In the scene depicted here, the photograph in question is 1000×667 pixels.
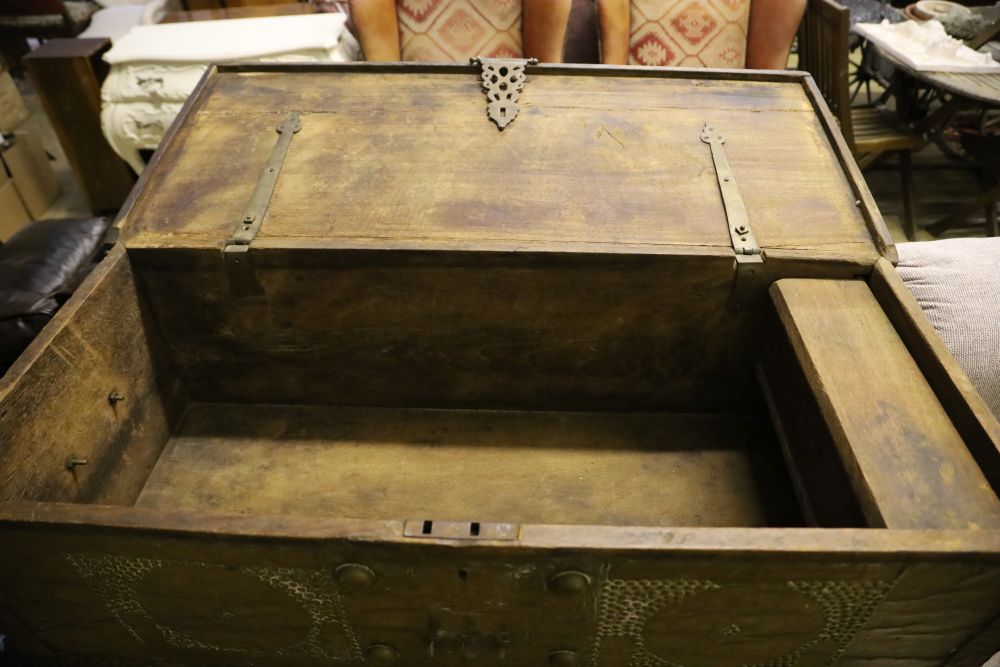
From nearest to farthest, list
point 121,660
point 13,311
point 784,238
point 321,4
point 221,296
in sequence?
1. point 121,660
2. point 784,238
3. point 221,296
4. point 13,311
5. point 321,4

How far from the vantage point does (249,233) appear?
1385mm

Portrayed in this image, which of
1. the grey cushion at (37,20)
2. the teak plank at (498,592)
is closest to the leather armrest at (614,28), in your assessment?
the teak plank at (498,592)

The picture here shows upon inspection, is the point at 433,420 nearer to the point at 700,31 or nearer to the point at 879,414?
the point at 879,414

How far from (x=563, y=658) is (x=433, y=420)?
2.34ft

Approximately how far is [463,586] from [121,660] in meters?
0.75

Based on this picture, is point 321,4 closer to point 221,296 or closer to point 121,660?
point 221,296

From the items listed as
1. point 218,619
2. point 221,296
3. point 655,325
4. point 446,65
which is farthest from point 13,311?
point 655,325

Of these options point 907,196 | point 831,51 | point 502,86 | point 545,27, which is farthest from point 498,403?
point 907,196

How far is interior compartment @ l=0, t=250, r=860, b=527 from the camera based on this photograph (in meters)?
1.44

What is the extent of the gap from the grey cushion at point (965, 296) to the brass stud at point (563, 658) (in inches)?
41.2

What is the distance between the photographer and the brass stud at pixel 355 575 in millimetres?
935

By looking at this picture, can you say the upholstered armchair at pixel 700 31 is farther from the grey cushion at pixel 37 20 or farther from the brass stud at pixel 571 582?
the grey cushion at pixel 37 20

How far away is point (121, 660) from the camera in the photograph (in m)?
1.22

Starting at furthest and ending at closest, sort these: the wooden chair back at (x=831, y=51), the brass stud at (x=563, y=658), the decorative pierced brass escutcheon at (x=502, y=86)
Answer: the wooden chair back at (x=831, y=51)
the decorative pierced brass escutcheon at (x=502, y=86)
the brass stud at (x=563, y=658)
